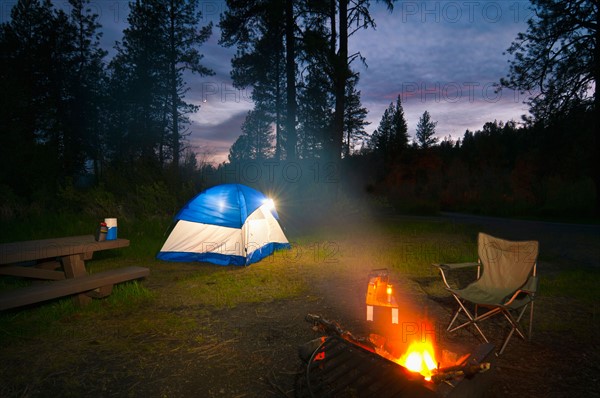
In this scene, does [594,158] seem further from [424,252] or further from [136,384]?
[136,384]

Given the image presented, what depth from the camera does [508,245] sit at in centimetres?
421

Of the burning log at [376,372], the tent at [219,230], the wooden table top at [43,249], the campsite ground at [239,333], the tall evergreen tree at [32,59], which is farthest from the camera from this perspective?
the tall evergreen tree at [32,59]

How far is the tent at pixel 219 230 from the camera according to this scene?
7109 millimetres

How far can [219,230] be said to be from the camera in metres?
7.19

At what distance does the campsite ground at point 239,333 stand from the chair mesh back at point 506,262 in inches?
23.6

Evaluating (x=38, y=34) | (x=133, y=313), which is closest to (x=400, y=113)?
(x=38, y=34)

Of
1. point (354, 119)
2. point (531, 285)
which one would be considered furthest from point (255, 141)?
point (531, 285)

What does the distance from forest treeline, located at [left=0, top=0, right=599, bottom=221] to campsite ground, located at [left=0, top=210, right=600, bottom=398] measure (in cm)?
784

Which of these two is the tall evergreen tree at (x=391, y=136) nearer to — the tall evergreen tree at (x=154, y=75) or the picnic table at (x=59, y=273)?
the tall evergreen tree at (x=154, y=75)

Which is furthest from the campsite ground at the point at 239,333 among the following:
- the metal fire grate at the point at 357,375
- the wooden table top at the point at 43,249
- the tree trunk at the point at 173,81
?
the tree trunk at the point at 173,81

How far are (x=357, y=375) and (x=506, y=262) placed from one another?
289 centimetres

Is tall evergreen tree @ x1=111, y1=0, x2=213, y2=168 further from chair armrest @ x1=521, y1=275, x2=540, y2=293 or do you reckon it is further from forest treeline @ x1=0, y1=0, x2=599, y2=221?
chair armrest @ x1=521, y1=275, x2=540, y2=293

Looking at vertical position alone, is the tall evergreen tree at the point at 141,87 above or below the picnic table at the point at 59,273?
above

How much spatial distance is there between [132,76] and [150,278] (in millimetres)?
24170
